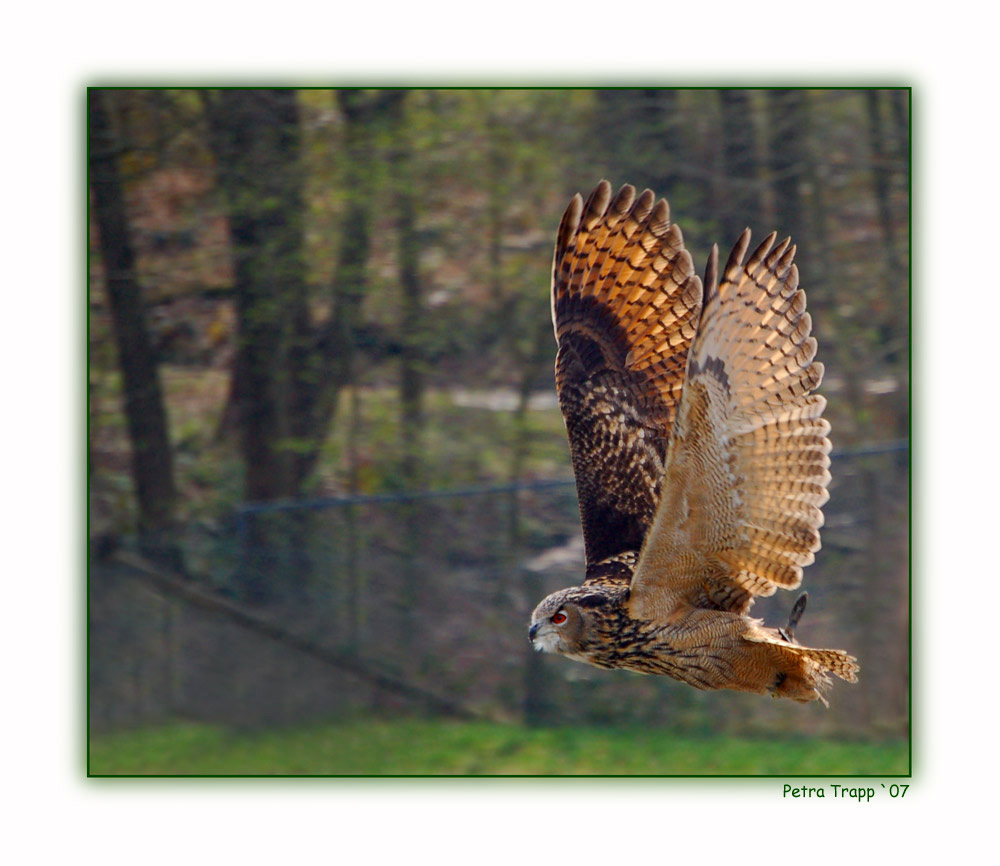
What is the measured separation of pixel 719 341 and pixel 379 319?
4265 mm

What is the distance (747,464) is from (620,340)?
765 millimetres

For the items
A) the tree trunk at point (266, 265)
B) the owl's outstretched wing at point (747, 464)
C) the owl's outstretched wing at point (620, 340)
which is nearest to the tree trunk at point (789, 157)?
the tree trunk at point (266, 265)

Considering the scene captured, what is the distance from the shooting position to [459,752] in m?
6.08

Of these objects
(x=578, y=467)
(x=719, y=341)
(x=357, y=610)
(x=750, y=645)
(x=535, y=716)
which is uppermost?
(x=719, y=341)

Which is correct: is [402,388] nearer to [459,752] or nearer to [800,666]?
[459,752]

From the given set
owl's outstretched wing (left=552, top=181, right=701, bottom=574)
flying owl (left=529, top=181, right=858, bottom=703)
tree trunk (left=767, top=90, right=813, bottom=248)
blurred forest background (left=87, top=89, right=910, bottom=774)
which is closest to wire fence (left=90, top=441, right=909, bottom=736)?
blurred forest background (left=87, top=89, right=910, bottom=774)

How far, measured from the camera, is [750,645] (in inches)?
108

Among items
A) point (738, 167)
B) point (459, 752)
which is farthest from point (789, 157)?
point (459, 752)

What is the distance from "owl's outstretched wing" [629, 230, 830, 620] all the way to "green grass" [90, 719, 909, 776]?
11.0 ft

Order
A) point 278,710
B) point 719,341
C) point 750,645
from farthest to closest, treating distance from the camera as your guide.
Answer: point 278,710
point 750,645
point 719,341

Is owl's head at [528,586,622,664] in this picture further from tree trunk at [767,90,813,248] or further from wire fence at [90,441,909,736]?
tree trunk at [767,90,813,248]

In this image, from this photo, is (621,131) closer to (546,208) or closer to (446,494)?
(546,208)

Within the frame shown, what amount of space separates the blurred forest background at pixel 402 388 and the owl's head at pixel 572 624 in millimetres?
3352

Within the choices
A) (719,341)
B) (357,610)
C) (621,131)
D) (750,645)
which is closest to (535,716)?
(357,610)
